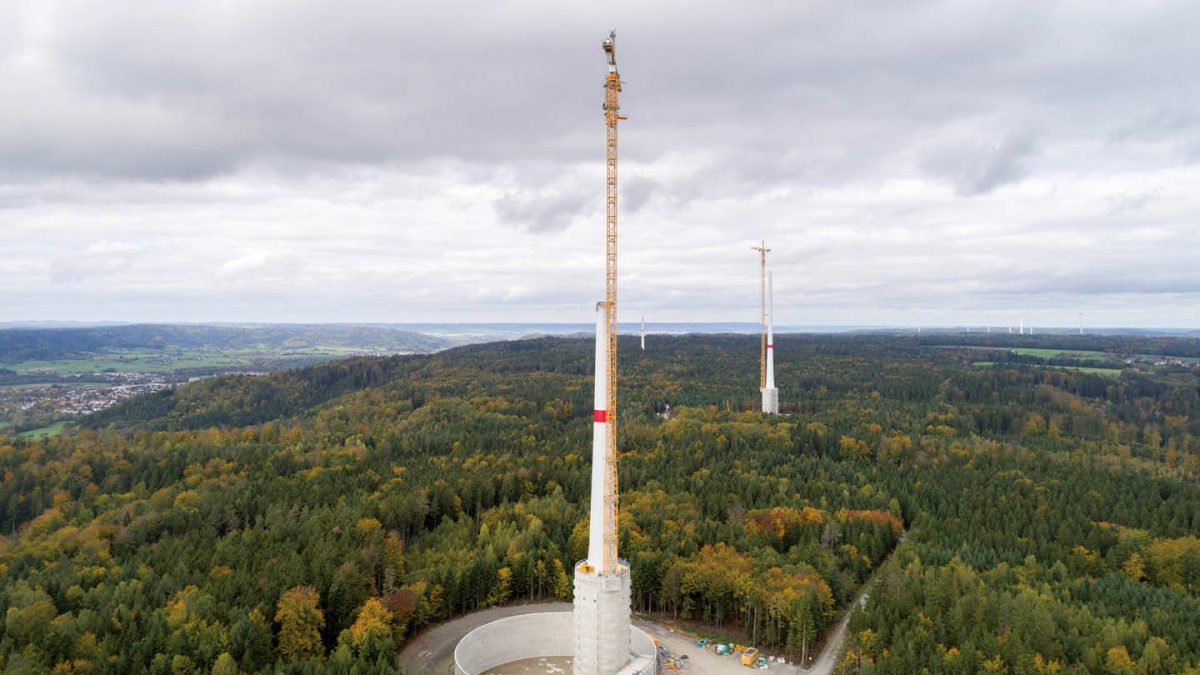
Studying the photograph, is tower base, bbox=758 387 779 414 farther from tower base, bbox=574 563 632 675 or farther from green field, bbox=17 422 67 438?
green field, bbox=17 422 67 438

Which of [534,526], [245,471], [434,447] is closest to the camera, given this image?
[534,526]

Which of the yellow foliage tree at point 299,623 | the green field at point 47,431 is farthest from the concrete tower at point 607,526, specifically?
the green field at point 47,431

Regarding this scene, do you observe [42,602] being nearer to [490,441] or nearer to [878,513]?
[490,441]

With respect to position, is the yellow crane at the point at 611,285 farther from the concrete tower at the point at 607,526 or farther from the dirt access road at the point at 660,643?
the dirt access road at the point at 660,643

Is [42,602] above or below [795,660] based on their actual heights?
above

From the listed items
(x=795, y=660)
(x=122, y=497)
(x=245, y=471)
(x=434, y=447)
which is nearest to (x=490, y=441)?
(x=434, y=447)

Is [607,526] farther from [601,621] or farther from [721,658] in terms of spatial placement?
[721,658]

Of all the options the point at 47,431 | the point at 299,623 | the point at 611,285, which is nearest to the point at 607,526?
the point at 611,285

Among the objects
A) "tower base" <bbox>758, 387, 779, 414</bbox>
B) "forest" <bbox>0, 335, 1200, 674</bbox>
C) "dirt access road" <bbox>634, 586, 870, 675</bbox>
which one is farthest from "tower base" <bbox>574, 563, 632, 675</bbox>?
"tower base" <bbox>758, 387, 779, 414</bbox>
